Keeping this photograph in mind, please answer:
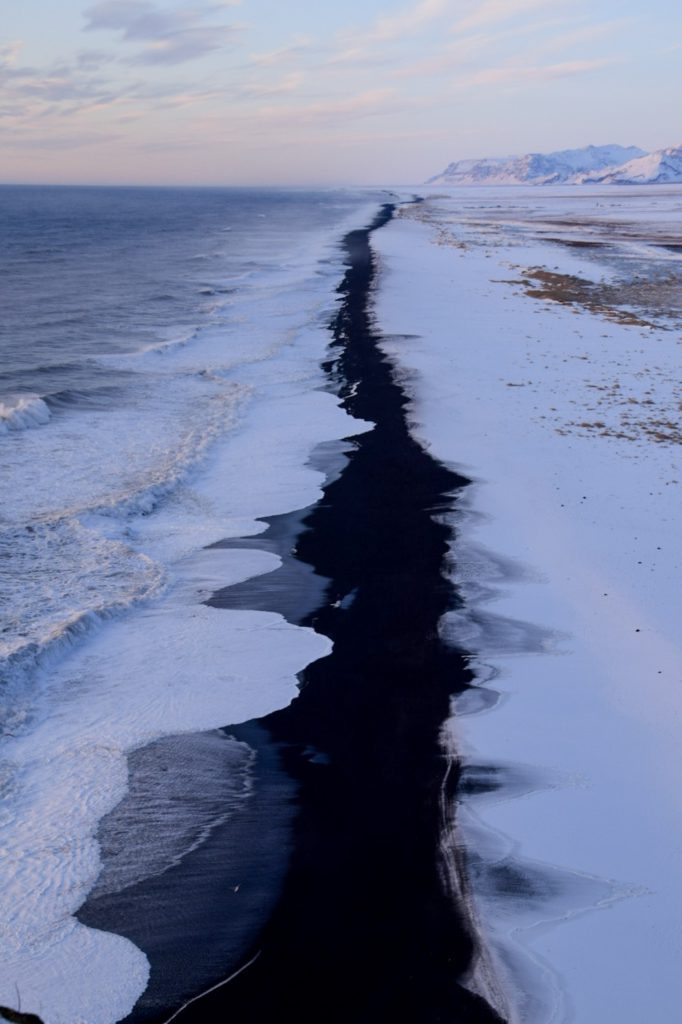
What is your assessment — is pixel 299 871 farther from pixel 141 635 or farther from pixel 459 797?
pixel 141 635

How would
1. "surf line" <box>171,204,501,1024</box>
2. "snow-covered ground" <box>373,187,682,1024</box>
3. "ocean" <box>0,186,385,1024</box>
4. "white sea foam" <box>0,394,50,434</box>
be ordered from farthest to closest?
1. "white sea foam" <box>0,394,50,434</box>
2. "ocean" <box>0,186,385,1024</box>
3. "snow-covered ground" <box>373,187,682,1024</box>
4. "surf line" <box>171,204,501,1024</box>

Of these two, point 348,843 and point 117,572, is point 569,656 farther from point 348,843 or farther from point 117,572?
point 117,572

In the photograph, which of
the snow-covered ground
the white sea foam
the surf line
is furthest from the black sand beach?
the white sea foam

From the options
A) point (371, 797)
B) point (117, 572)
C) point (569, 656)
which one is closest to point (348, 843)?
point (371, 797)

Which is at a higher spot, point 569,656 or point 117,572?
point 117,572

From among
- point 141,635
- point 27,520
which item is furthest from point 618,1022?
point 27,520

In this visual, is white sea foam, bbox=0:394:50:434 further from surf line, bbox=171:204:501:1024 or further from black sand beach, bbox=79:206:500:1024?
black sand beach, bbox=79:206:500:1024
